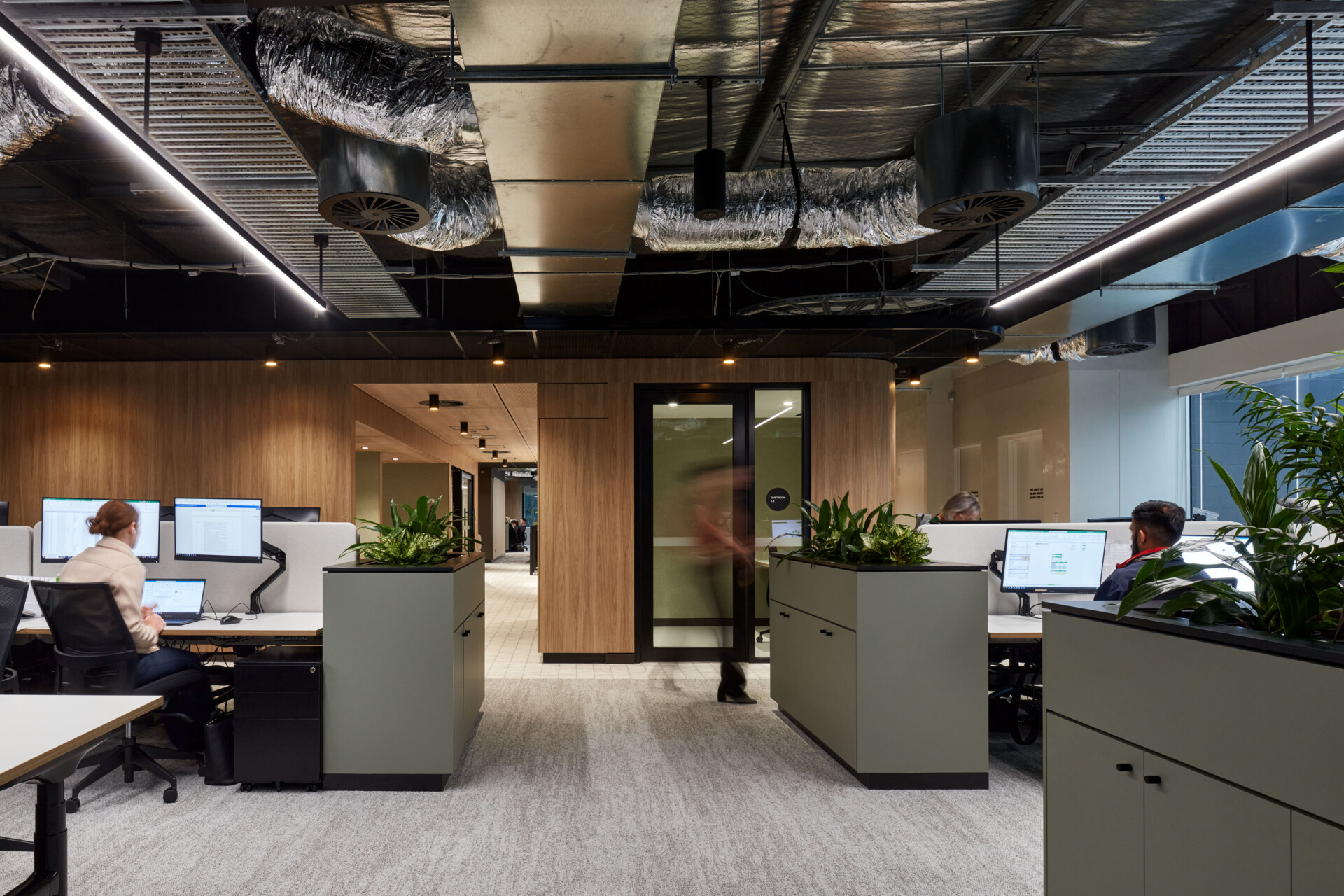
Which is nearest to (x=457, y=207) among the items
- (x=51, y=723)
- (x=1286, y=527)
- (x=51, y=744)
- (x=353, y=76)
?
(x=353, y=76)

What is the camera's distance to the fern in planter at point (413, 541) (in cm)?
425

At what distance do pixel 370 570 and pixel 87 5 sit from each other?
8.27 ft

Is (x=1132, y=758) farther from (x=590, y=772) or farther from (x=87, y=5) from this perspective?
(x=87, y=5)

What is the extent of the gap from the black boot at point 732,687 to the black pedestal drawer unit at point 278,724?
9.25 ft

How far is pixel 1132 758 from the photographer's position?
6.52 ft

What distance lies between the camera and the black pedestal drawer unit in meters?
3.96

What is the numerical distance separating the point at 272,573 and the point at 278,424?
10.2 ft

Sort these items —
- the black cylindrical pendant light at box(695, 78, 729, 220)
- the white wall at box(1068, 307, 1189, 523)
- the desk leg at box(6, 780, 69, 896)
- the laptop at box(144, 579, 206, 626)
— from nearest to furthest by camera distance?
1. the desk leg at box(6, 780, 69, 896)
2. the black cylindrical pendant light at box(695, 78, 729, 220)
3. the laptop at box(144, 579, 206, 626)
4. the white wall at box(1068, 307, 1189, 523)

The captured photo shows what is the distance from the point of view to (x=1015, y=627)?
4.41 metres

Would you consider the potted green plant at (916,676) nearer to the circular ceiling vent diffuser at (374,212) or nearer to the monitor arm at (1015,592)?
the monitor arm at (1015,592)

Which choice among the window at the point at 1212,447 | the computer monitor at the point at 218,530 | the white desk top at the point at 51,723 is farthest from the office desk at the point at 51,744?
the window at the point at 1212,447

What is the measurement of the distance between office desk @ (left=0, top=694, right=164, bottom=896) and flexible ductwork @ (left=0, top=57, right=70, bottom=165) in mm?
2098

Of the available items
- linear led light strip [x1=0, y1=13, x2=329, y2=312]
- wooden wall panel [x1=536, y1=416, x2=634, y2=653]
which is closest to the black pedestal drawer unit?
linear led light strip [x1=0, y1=13, x2=329, y2=312]

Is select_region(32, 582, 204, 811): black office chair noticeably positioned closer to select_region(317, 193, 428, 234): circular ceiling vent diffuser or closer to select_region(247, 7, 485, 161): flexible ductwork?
select_region(317, 193, 428, 234): circular ceiling vent diffuser
